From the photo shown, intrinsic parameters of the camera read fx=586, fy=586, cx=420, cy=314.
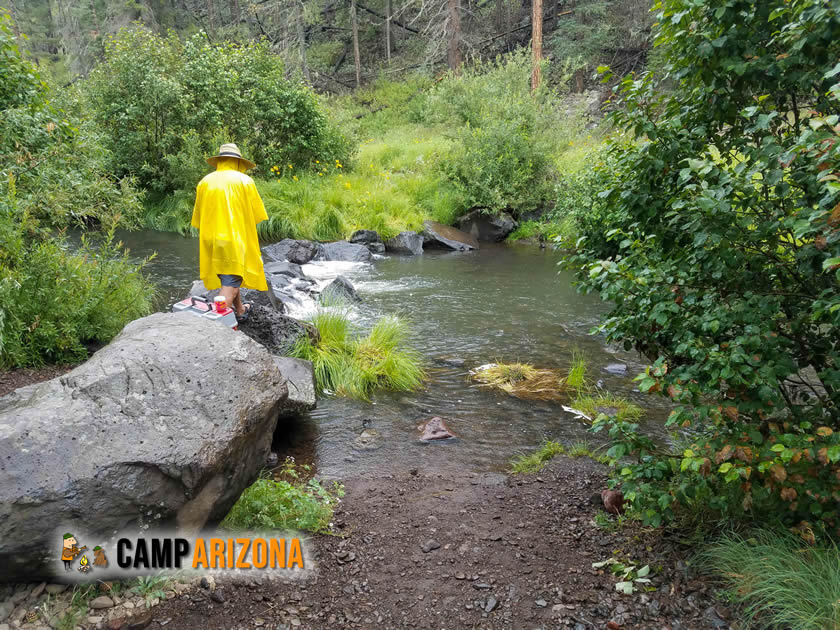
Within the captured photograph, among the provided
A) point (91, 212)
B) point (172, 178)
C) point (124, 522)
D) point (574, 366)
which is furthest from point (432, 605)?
point (172, 178)

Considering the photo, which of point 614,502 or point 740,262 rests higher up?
point 740,262

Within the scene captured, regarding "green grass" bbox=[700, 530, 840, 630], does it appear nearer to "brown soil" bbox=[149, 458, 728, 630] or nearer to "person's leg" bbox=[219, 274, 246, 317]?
"brown soil" bbox=[149, 458, 728, 630]

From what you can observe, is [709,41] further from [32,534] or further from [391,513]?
[32,534]

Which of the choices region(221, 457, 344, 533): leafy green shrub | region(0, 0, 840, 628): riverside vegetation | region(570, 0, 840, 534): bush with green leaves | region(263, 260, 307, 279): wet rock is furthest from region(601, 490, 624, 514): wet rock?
region(263, 260, 307, 279): wet rock

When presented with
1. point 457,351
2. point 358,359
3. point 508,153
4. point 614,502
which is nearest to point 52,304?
point 358,359

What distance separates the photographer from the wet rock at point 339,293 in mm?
8702

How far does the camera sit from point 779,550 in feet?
8.80

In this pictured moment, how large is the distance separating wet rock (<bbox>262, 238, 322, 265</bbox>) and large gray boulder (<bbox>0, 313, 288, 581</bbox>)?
31.1 feet

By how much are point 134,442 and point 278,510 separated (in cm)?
105

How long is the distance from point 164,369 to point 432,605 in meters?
1.92

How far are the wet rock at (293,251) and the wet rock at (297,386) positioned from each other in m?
7.39

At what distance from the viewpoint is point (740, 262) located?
2775 mm

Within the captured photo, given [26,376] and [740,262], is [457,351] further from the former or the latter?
[740,262]

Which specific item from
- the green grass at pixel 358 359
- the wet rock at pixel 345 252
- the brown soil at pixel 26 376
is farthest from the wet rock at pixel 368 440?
the wet rock at pixel 345 252
